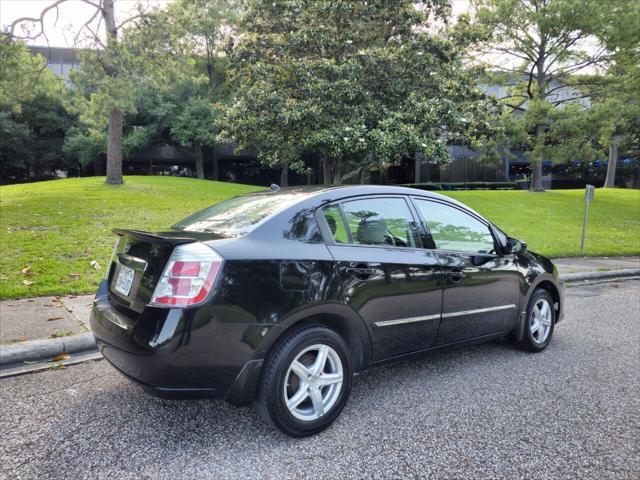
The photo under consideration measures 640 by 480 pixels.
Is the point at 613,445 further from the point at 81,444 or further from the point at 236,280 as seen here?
the point at 81,444

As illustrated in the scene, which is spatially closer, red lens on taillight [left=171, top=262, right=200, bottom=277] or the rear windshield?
red lens on taillight [left=171, top=262, right=200, bottom=277]

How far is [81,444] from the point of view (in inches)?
107

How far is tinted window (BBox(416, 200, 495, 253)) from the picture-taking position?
12.4 ft

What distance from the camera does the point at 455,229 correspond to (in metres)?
4.00

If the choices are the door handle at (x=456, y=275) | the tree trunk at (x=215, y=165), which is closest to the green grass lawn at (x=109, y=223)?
the door handle at (x=456, y=275)

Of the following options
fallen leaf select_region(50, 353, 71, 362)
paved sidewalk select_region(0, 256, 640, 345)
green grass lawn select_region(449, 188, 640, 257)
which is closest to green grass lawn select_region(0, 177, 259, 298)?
paved sidewalk select_region(0, 256, 640, 345)

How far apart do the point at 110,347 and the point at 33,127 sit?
39454mm

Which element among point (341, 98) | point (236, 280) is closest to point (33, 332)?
point (236, 280)

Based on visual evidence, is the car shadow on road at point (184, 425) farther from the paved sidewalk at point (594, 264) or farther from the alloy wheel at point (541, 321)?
the paved sidewalk at point (594, 264)

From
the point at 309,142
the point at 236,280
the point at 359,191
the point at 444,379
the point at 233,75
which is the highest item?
the point at 233,75

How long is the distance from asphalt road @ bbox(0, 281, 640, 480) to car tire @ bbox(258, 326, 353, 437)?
134 mm

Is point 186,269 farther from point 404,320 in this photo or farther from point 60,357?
point 60,357

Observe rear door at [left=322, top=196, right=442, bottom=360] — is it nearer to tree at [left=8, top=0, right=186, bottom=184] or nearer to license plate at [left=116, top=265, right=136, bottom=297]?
license plate at [left=116, top=265, right=136, bottom=297]

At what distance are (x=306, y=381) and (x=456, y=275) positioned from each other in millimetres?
1592
